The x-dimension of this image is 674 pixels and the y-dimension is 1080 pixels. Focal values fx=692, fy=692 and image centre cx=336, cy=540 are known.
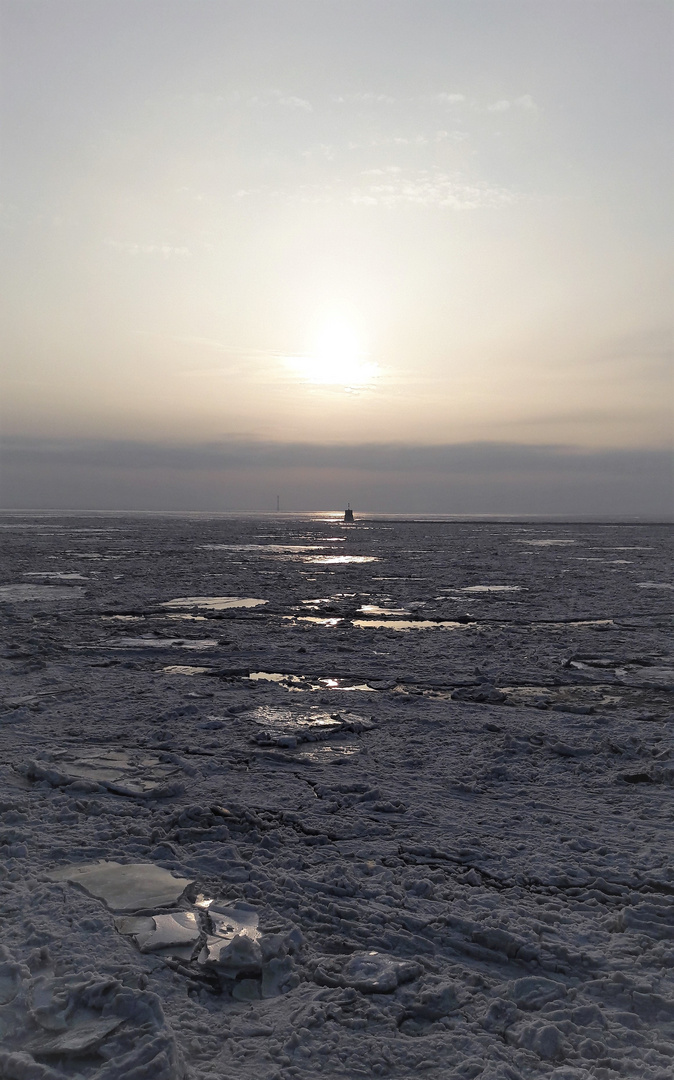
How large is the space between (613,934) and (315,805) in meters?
1.62

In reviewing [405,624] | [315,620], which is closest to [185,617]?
[315,620]

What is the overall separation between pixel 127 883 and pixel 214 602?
9193 millimetres

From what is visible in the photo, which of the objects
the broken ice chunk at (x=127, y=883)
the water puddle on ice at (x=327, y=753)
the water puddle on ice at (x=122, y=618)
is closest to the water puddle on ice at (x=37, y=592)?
the water puddle on ice at (x=122, y=618)

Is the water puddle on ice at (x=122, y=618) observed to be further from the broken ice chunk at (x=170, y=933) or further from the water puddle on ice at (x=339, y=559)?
the water puddle on ice at (x=339, y=559)

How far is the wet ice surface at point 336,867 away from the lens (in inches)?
80.4

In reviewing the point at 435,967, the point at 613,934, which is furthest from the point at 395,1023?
the point at 613,934

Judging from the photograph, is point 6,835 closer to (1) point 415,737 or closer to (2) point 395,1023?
(2) point 395,1023

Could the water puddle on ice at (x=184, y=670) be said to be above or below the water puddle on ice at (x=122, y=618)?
below

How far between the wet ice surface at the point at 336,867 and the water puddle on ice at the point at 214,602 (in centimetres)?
402

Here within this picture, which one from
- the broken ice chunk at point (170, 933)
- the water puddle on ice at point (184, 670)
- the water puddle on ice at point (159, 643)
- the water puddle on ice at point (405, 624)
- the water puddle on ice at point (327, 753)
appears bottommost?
the water puddle on ice at point (184, 670)

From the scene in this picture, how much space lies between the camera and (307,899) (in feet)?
9.12

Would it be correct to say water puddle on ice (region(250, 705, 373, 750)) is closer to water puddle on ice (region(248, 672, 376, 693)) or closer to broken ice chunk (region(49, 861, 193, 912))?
water puddle on ice (region(248, 672, 376, 693))

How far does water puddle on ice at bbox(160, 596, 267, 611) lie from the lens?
453 inches

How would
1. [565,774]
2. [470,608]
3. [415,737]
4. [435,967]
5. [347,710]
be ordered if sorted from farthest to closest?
[470,608], [347,710], [415,737], [565,774], [435,967]
